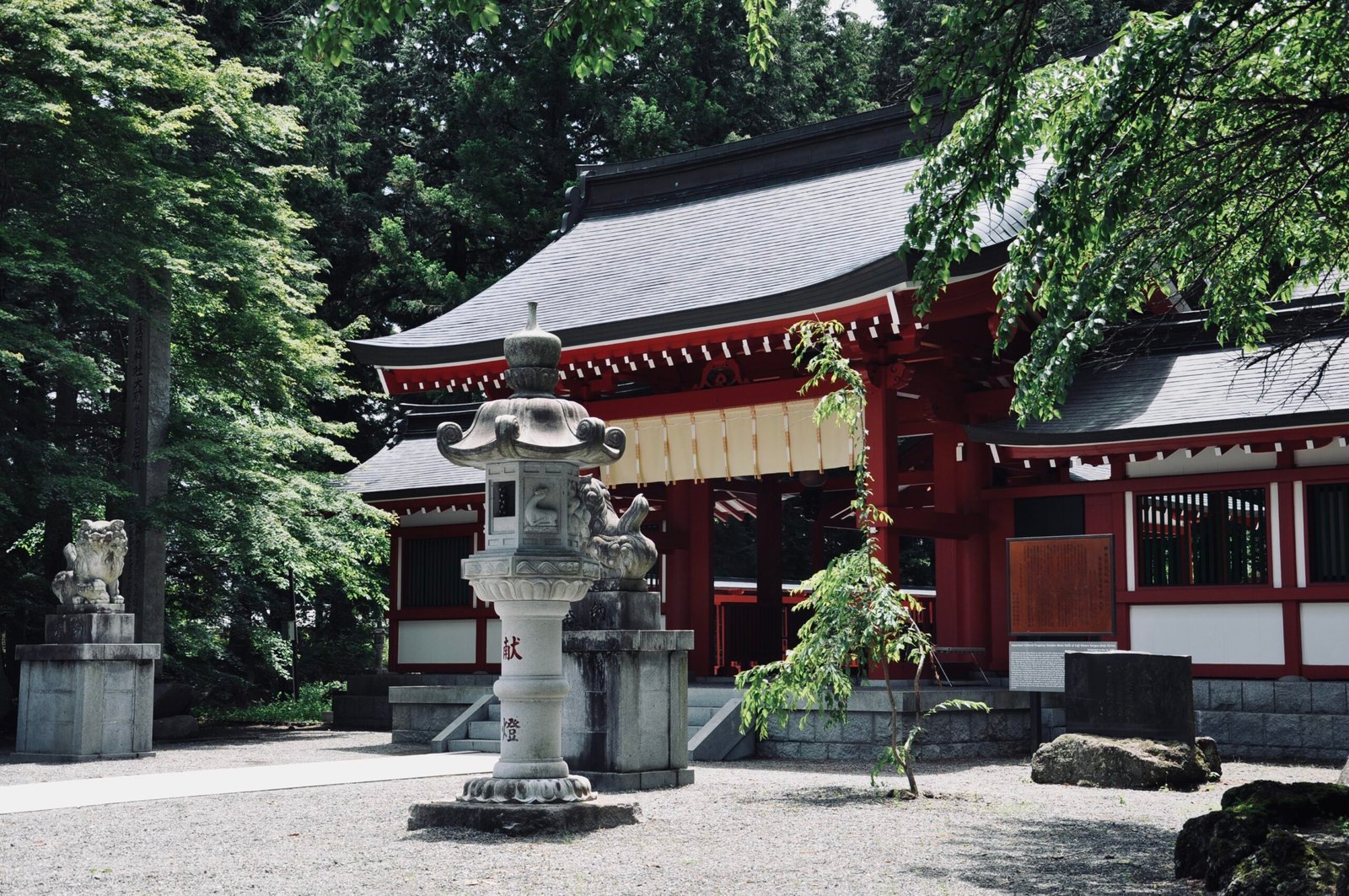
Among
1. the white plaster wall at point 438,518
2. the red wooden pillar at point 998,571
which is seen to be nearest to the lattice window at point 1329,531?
the red wooden pillar at point 998,571

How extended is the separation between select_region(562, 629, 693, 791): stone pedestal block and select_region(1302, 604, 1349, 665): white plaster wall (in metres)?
6.41

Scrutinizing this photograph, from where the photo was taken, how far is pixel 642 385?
17.8 m

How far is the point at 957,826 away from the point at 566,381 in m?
9.75

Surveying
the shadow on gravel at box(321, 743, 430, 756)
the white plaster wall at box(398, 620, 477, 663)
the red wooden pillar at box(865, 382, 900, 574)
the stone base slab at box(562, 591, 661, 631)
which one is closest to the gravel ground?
the stone base slab at box(562, 591, 661, 631)

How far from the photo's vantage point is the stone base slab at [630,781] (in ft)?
36.0

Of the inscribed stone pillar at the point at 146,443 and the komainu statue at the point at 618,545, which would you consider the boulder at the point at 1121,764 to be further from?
the inscribed stone pillar at the point at 146,443

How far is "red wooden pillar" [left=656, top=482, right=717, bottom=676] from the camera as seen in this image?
17.6m

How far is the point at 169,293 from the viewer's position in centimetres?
1822

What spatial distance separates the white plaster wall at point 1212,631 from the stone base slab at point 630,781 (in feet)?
19.1

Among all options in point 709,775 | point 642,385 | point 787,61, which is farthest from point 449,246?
point 709,775

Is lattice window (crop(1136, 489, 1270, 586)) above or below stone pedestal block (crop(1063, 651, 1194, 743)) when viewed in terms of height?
above

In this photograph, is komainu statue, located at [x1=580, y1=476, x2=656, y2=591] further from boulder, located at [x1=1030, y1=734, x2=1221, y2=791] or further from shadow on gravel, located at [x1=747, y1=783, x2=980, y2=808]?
boulder, located at [x1=1030, y1=734, x2=1221, y2=791]

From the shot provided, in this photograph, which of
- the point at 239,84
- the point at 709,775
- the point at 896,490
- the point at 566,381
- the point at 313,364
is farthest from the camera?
the point at 313,364

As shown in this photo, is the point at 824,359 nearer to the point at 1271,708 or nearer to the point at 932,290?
the point at 932,290
